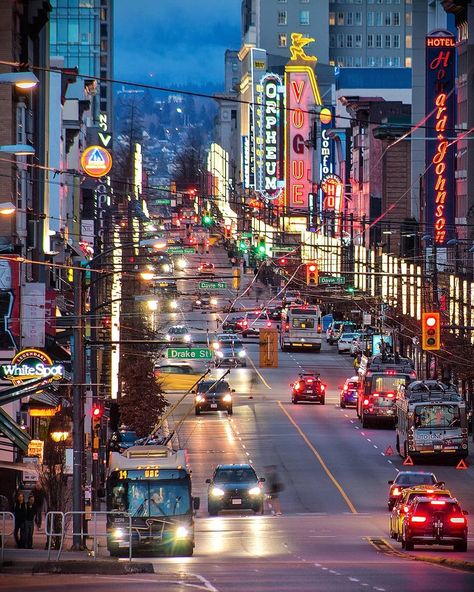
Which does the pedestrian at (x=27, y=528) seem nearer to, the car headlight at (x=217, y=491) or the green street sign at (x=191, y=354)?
the green street sign at (x=191, y=354)

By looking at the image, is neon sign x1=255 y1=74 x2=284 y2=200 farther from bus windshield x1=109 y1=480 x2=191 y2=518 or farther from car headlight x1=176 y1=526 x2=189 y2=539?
car headlight x1=176 y1=526 x2=189 y2=539

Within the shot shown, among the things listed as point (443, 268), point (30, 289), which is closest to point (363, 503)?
point (30, 289)

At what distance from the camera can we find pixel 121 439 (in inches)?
2453

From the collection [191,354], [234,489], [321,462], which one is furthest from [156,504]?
[321,462]

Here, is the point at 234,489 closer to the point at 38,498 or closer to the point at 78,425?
the point at 38,498

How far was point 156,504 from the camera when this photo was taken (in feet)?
120

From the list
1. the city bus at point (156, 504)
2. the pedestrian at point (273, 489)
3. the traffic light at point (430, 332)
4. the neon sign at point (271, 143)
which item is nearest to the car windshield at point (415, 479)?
the traffic light at point (430, 332)

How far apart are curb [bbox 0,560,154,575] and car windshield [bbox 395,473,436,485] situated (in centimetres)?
1776

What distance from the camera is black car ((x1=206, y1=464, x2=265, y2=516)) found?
49.2m

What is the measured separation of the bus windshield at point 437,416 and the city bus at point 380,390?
427 inches

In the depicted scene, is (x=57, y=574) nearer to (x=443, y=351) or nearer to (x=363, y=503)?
(x=363, y=503)

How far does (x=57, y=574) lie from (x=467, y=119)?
6920 cm

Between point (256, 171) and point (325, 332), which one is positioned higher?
point (256, 171)

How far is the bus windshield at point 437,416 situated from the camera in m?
61.1
